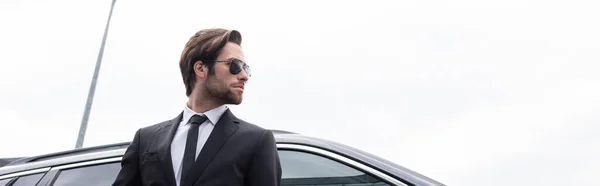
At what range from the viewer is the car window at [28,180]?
345cm

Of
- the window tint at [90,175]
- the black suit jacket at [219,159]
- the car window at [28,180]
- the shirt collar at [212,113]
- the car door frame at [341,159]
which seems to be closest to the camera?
the black suit jacket at [219,159]

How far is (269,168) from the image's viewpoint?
2.09 metres

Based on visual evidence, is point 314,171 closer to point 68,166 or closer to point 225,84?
point 225,84

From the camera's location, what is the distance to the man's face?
2133 mm

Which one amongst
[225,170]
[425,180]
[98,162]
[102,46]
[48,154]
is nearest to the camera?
[225,170]

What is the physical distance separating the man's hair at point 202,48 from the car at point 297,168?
3.14ft

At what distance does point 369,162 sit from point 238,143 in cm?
101

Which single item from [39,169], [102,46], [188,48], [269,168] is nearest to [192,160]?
[269,168]

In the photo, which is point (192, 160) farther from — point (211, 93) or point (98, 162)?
point (98, 162)

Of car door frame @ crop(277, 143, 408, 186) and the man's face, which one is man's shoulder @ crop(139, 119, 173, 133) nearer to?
the man's face

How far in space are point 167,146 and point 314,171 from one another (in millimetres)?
1082

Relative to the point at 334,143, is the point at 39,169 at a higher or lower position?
lower

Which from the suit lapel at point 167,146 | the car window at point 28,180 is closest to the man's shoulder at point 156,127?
the suit lapel at point 167,146

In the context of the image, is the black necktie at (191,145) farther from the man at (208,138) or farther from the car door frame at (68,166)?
the car door frame at (68,166)
